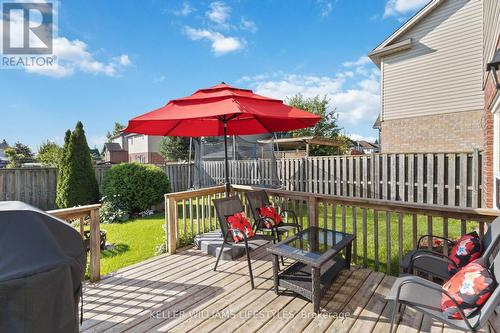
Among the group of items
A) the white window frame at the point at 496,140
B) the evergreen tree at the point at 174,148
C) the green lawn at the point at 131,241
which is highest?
the evergreen tree at the point at 174,148

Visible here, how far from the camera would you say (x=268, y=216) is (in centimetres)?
380

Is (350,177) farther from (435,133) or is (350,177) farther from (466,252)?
(466,252)

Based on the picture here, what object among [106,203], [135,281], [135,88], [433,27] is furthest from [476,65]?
[135,88]

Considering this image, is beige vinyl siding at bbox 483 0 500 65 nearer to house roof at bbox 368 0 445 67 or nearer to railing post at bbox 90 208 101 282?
house roof at bbox 368 0 445 67

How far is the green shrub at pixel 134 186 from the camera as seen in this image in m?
7.89

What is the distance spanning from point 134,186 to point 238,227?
5.63 metres

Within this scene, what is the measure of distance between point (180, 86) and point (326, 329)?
19.2 meters

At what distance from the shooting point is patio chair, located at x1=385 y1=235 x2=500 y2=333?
5.05 feet

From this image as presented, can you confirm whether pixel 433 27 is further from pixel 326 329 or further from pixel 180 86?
pixel 180 86

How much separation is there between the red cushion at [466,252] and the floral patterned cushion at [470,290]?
0.45m

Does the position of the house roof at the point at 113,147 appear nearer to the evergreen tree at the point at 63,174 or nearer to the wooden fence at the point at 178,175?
the wooden fence at the point at 178,175

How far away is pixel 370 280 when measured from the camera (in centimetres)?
303

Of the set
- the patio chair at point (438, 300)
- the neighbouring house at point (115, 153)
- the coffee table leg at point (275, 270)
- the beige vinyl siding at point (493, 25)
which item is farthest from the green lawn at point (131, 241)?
the neighbouring house at point (115, 153)

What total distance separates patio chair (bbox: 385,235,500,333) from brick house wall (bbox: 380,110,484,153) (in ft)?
23.4
